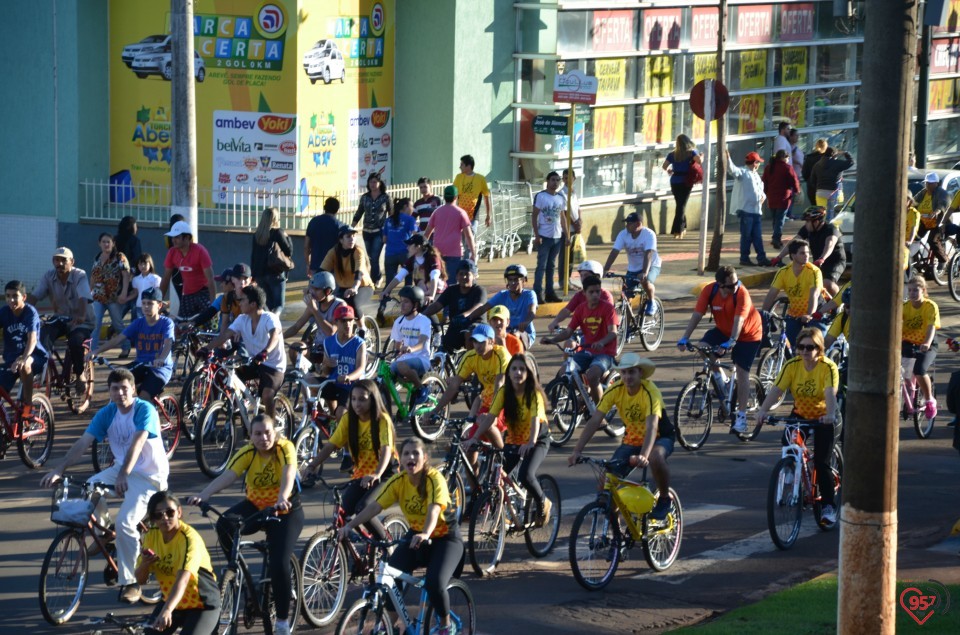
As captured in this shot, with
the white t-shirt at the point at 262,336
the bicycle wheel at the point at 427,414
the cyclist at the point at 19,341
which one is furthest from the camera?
the bicycle wheel at the point at 427,414

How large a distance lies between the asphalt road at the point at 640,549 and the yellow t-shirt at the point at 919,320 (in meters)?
1.18

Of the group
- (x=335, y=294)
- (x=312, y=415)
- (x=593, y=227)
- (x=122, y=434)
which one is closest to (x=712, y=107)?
(x=593, y=227)

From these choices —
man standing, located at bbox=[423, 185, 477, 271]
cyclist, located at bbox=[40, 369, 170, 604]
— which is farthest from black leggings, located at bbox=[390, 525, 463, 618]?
man standing, located at bbox=[423, 185, 477, 271]

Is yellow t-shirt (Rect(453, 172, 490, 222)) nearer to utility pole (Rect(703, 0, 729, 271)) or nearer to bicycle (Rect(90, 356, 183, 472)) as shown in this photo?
utility pole (Rect(703, 0, 729, 271))

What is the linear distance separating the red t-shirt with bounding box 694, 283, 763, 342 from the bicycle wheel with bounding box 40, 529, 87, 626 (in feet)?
24.7

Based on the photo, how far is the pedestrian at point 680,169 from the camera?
2822cm

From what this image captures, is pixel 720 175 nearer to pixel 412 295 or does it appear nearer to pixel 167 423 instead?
pixel 412 295

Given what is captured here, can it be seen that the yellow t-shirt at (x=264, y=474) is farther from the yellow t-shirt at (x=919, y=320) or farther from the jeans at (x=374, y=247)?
the jeans at (x=374, y=247)

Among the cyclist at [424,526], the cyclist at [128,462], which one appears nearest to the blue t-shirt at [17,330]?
the cyclist at [128,462]

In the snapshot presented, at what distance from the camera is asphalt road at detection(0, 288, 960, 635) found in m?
10.9

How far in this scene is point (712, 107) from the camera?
23953 millimetres

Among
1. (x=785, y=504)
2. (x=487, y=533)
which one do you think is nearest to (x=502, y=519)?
(x=487, y=533)

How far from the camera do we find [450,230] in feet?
68.5

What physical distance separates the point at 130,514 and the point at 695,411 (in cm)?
701
